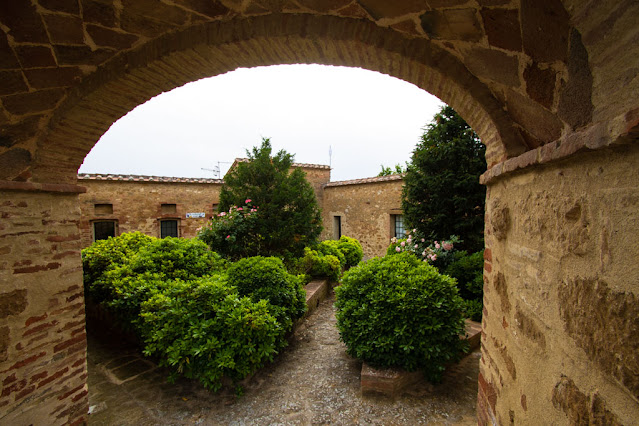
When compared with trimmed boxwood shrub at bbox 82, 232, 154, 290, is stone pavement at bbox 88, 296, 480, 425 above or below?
below

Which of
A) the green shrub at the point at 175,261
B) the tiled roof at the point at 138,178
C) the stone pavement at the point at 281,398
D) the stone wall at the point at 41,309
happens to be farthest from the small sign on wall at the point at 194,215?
the stone wall at the point at 41,309

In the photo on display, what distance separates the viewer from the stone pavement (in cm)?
294

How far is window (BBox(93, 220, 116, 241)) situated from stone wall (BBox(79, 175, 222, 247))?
19 cm

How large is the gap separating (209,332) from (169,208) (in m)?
10.4

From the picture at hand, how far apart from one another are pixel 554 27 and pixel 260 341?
3597 millimetres

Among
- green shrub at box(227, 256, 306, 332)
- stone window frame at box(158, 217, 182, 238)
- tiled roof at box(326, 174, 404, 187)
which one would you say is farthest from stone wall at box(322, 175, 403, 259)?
green shrub at box(227, 256, 306, 332)

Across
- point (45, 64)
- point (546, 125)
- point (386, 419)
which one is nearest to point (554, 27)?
point (546, 125)

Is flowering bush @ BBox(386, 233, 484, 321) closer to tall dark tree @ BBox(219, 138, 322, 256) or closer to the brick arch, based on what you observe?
tall dark tree @ BBox(219, 138, 322, 256)

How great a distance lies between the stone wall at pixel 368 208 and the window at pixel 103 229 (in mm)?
8918

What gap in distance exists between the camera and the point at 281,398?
325 cm

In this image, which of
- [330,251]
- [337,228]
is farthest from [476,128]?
[337,228]

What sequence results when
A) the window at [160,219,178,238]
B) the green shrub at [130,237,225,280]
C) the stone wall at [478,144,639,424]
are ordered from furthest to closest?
the window at [160,219,178,238]
the green shrub at [130,237,225,280]
the stone wall at [478,144,639,424]

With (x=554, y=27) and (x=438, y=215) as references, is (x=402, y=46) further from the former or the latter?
(x=438, y=215)

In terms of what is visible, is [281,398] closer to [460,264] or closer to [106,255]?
[460,264]
